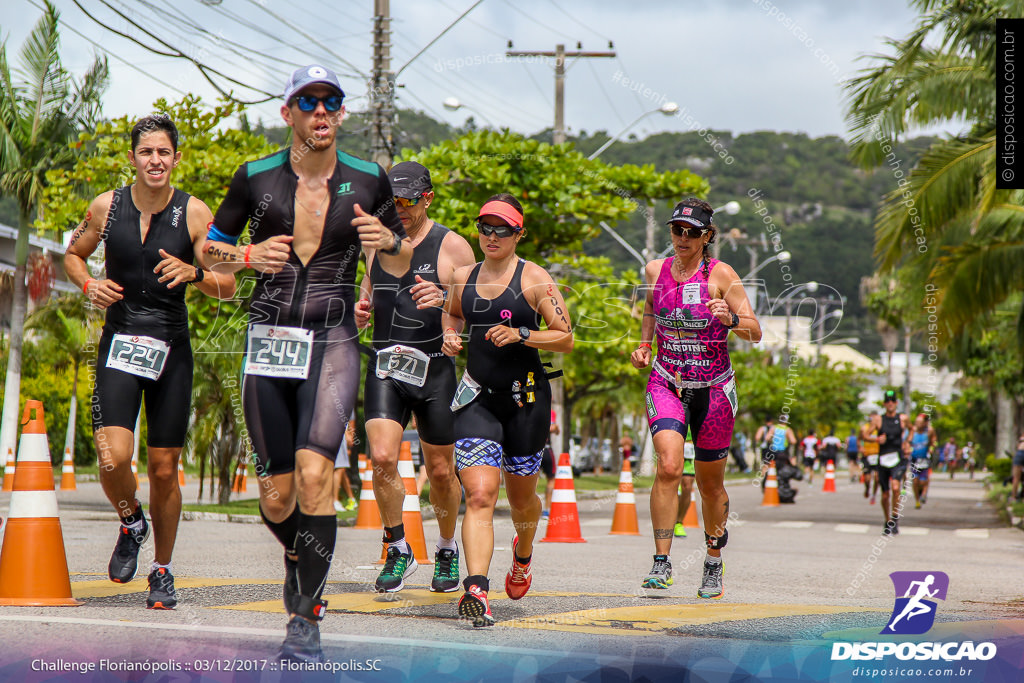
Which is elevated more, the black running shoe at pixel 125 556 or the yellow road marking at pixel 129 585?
the black running shoe at pixel 125 556

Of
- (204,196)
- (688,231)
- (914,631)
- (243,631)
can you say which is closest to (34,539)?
(243,631)

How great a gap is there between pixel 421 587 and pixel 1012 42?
11198 mm

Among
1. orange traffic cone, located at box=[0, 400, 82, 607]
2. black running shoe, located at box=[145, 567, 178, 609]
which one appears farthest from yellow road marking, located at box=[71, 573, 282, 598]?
black running shoe, located at box=[145, 567, 178, 609]

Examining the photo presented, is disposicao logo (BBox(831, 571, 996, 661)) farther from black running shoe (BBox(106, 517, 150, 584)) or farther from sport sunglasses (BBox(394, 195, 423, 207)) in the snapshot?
black running shoe (BBox(106, 517, 150, 584))

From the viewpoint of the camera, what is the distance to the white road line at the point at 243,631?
4613 mm

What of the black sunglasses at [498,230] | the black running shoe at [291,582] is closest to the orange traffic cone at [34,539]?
the black running shoe at [291,582]

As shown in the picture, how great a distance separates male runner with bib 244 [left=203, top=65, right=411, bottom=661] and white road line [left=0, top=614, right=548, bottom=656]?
0.32 metres

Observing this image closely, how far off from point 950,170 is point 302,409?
15636mm

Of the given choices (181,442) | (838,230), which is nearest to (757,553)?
(181,442)

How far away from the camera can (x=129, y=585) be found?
22.4 feet

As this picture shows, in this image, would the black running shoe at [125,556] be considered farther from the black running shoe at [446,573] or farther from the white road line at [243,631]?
the black running shoe at [446,573]

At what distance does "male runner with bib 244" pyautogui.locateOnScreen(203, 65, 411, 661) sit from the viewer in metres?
4.53

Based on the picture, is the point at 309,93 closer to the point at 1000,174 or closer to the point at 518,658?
the point at 518,658

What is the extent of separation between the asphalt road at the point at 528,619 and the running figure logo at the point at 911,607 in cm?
11
